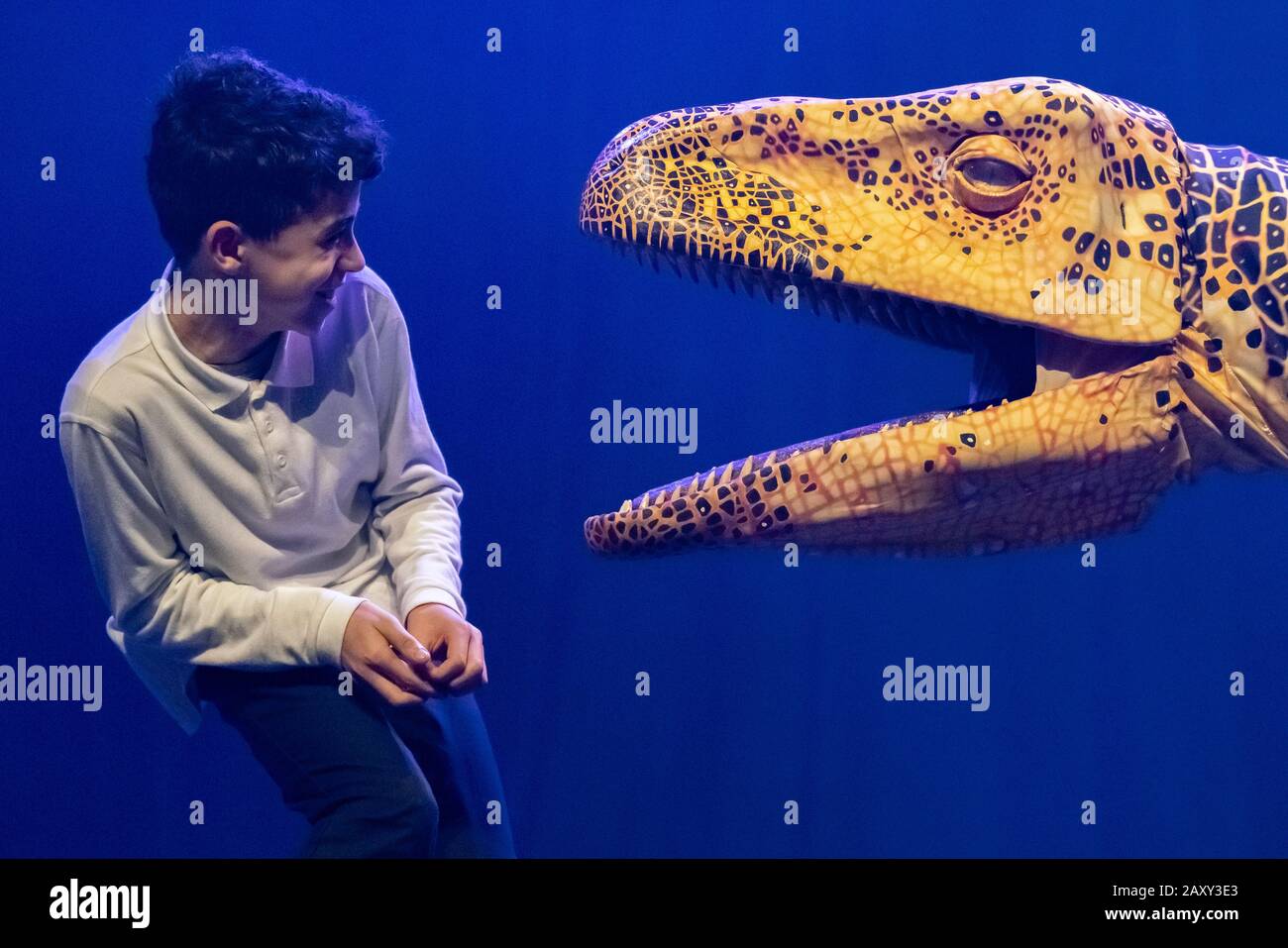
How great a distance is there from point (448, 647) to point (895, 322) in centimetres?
102

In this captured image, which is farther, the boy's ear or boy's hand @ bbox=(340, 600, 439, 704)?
the boy's ear

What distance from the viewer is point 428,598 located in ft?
6.73

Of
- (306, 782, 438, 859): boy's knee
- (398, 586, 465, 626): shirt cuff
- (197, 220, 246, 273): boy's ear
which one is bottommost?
(306, 782, 438, 859): boy's knee

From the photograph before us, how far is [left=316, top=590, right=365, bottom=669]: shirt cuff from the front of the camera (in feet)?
6.39

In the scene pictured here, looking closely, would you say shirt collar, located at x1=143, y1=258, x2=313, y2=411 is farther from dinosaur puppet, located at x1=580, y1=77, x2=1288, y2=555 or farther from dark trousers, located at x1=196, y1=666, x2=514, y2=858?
dinosaur puppet, located at x1=580, y1=77, x2=1288, y2=555

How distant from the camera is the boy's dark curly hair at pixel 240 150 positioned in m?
1.99

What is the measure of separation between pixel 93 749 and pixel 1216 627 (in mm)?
2655

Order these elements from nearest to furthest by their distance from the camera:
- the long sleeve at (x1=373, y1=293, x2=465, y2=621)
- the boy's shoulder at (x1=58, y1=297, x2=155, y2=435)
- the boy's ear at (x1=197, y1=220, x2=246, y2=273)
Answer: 1. the boy's shoulder at (x1=58, y1=297, x2=155, y2=435)
2. the boy's ear at (x1=197, y1=220, x2=246, y2=273)
3. the long sleeve at (x1=373, y1=293, x2=465, y2=621)

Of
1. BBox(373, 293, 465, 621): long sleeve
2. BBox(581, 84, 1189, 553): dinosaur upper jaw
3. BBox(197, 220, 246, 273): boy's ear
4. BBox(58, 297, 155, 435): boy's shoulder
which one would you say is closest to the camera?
BBox(58, 297, 155, 435): boy's shoulder

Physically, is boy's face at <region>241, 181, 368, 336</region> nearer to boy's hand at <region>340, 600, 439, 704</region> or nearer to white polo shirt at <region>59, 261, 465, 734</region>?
white polo shirt at <region>59, 261, 465, 734</region>

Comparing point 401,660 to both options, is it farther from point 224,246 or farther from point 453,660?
point 224,246

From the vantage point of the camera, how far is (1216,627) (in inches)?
123

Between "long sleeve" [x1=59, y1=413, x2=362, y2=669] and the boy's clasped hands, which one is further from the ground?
"long sleeve" [x1=59, y1=413, x2=362, y2=669]

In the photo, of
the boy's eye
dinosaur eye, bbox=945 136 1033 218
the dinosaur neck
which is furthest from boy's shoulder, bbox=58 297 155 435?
the dinosaur neck
